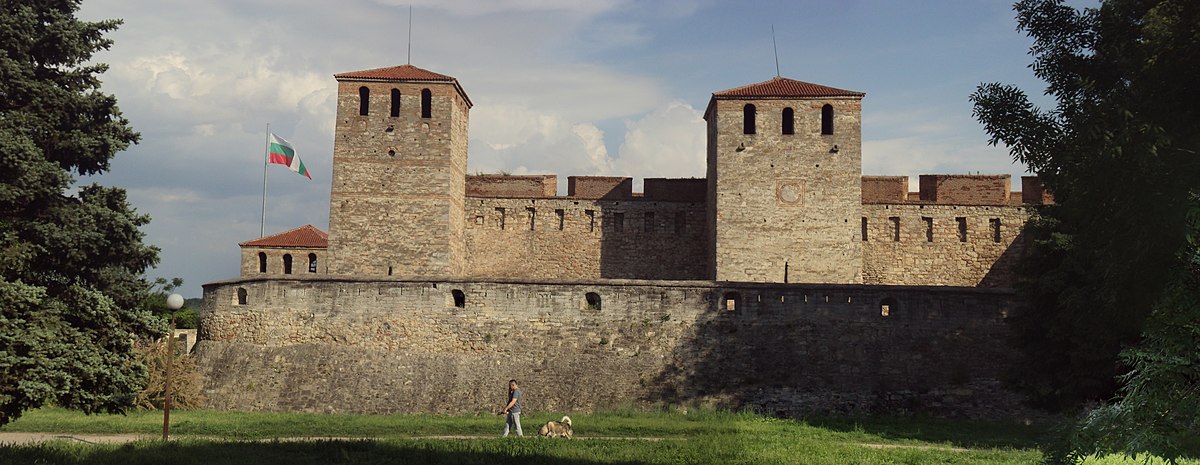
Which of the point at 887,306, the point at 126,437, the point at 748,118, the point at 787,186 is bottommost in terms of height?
the point at 126,437

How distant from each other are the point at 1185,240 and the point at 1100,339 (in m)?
10.8

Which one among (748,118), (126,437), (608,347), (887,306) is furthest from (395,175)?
(887,306)

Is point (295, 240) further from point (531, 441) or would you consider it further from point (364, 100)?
point (531, 441)

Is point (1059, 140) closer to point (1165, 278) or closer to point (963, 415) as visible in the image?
point (1165, 278)

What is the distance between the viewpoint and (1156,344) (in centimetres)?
750

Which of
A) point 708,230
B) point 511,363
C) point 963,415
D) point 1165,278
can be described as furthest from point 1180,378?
point 708,230

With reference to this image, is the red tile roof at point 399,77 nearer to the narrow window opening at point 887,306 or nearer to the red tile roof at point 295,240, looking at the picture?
the red tile roof at point 295,240

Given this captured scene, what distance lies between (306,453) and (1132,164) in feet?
36.4

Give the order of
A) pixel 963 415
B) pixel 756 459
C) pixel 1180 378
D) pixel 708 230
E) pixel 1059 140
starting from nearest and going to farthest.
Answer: pixel 1180 378, pixel 1059 140, pixel 756 459, pixel 963 415, pixel 708 230

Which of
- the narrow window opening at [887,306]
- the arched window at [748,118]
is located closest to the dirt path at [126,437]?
the narrow window opening at [887,306]

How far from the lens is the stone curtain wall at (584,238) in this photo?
1237 inches

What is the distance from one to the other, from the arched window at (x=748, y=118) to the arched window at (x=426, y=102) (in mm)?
9805

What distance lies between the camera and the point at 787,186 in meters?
29.1

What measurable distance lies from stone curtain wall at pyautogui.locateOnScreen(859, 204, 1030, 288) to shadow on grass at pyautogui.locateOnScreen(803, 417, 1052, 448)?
10.2 m
